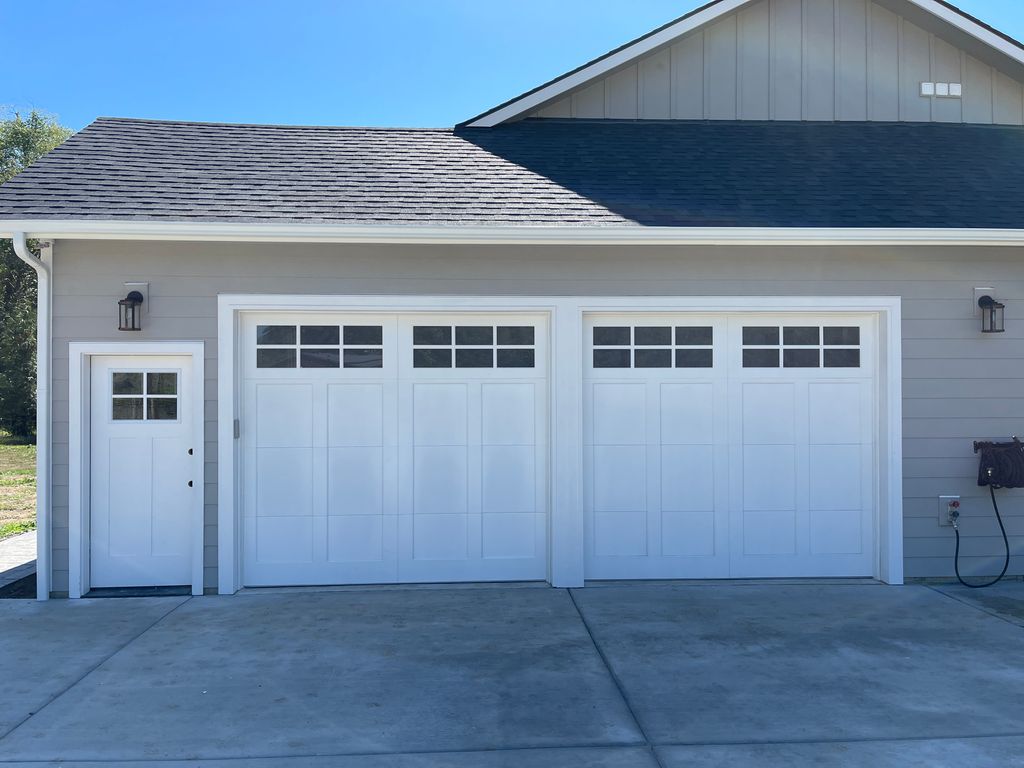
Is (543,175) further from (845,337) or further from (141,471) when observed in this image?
(141,471)

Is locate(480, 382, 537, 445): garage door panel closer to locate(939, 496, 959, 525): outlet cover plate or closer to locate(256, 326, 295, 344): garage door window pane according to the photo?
locate(256, 326, 295, 344): garage door window pane

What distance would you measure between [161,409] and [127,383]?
339 millimetres

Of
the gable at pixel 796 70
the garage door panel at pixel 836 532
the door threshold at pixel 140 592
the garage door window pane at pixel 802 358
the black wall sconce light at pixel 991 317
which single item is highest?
the gable at pixel 796 70

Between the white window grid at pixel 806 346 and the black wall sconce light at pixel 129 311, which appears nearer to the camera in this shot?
the black wall sconce light at pixel 129 311

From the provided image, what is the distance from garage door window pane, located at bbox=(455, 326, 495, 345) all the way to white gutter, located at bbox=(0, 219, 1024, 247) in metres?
0.77

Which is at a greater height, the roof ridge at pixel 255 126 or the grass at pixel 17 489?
the roof ridge at pixel 255 126

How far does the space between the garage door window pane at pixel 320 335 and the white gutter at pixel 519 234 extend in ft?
2.48

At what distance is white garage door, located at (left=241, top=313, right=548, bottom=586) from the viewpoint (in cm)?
670

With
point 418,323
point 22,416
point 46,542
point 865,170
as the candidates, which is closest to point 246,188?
point 418,323

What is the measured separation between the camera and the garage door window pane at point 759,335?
6.93 meters

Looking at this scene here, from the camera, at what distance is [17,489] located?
41.1ft

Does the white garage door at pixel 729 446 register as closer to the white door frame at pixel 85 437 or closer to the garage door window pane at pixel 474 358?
the garage door window pane at pixel 474 358

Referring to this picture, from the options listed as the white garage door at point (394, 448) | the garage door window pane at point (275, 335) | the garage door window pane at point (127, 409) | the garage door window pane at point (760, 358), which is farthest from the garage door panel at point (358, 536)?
the garage door window pane at point (760, 358)

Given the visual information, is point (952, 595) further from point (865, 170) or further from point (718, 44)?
point (718, 44)
